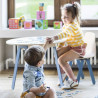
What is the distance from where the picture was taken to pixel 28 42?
3088 millimetres

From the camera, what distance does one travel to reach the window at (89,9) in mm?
4301

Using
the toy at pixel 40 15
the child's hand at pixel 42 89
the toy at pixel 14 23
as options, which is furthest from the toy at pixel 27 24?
the child's hand at pixel 42 89

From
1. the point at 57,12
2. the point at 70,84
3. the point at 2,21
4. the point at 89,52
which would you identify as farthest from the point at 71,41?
the point at 2,21

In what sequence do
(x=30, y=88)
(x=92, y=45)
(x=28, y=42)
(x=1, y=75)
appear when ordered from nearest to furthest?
(x=30, y=88) < (x=28, y=42) < (x=92, y=45) < (x=1, y=75)

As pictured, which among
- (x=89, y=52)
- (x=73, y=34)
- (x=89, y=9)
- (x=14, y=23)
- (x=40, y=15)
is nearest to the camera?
(x=73, y=34)

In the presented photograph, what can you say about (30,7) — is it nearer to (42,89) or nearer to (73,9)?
(73,9)

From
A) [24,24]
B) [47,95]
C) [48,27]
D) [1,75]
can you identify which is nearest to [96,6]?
[48,27]

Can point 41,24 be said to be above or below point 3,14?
below

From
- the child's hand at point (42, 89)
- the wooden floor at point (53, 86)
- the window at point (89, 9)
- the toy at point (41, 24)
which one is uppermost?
the window at point (89, 9)

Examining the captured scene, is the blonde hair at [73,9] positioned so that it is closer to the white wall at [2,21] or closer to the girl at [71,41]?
the girl at [71,41]

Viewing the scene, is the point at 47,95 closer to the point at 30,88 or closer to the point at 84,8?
the point at 30,88

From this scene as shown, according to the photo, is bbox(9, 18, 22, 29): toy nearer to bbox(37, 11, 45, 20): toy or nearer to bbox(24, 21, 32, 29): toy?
bbox(24, 21, 32, 29): toy

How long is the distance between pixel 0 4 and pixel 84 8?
1.26 metres

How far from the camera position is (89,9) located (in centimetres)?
431
